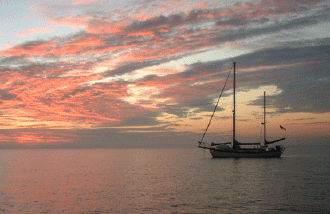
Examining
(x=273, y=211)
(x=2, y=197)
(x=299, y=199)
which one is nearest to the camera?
(x=273, y=211)

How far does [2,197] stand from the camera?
44.5 m

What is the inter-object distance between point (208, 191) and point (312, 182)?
22419mm

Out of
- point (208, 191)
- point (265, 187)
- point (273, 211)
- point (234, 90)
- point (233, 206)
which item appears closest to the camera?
point (273, 211)

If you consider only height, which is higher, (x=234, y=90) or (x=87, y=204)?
(x=234, y=90)

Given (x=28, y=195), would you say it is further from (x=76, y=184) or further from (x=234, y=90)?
(x=234, y=90)

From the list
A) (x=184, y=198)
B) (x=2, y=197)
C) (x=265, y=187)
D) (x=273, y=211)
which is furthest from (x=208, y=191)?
(x=2, y=197)

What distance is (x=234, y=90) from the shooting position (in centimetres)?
11956

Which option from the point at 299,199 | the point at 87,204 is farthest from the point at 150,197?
the point at 299,199

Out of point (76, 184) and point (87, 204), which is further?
point (76, 184)

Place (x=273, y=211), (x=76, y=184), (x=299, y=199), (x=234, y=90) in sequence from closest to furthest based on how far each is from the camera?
(x=273, y=211), (x=299, y=199), (x=76, y=184), (x=234, y=90)

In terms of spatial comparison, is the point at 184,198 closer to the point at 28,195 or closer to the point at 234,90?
the point at 28,195

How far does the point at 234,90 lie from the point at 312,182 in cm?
6401

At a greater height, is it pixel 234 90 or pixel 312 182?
pixel 234 90

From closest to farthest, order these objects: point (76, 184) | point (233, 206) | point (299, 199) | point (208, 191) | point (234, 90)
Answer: point (233, 206), point (299, 199), point (208, 191), point (76, 184), point (234, 90)
